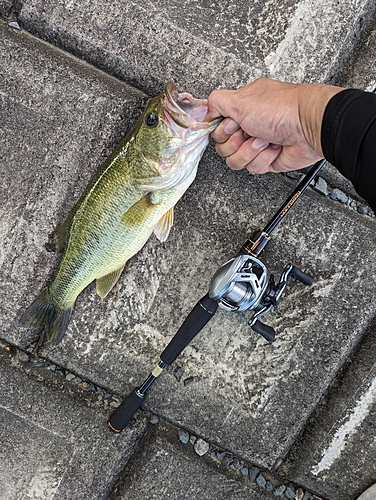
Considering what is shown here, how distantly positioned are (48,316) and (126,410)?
707 millimetres

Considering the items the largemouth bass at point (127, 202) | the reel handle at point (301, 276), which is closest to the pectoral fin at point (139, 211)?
the largemouth bass at point (127, 202)

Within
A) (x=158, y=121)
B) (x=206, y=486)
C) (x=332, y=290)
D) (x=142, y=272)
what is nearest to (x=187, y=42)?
(x=158, y=121)

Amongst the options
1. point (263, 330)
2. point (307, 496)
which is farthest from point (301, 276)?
point (307, 496)

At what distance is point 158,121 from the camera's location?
2102 millimetres

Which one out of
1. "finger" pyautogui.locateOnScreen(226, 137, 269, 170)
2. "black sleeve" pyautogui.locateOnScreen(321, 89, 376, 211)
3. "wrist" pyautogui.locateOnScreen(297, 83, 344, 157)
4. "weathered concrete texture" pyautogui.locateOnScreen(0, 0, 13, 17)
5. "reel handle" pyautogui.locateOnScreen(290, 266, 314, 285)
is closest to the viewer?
"black sleeve" pyautogui.locateOnScreen(321, 89, 376, 211)

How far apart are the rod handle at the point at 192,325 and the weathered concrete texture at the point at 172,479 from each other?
2.04 ft

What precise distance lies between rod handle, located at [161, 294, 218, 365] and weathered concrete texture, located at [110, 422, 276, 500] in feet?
2.04

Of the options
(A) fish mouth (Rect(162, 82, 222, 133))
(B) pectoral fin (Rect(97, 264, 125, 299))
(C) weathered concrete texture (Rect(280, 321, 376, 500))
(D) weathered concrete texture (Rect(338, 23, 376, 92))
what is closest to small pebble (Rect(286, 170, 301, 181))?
(D) weathered concrete texture (Rect(338, 23, 376, 92))

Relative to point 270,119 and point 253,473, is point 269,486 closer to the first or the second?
point 253,473

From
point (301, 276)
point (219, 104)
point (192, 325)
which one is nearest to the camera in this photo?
point (219, 104)

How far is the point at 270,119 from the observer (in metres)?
2.03

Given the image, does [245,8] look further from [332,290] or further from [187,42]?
[332,290]

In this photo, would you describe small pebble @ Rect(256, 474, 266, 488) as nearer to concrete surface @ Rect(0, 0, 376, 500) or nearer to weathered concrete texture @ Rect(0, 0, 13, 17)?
concrete surface @ Rect(0, 0, 376, 500)

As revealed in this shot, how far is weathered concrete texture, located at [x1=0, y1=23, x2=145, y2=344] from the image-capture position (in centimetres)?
250
